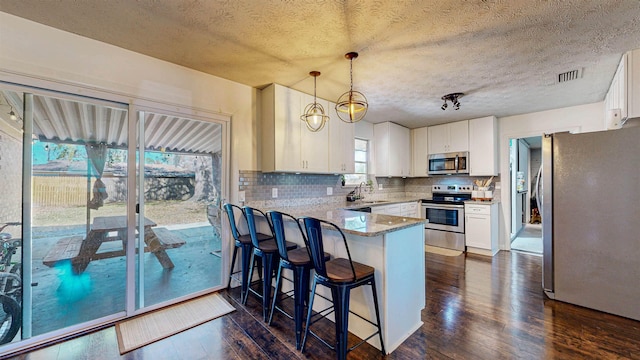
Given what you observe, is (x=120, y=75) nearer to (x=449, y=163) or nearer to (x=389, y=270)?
(x=389, y=270)

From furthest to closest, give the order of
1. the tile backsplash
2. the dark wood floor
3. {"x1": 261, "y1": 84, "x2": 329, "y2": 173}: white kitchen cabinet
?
the tile backsplash → {"x1": 261, "y1": 84, "x2": 329, "y2": 173}: white kitchen cabinet → the dark wood floor

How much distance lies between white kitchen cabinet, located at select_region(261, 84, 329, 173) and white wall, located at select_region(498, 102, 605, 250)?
335cm

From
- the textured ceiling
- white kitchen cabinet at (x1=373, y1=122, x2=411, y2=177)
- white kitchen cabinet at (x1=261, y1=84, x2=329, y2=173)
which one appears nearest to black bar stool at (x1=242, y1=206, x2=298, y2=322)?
white kitchen cabinet at (x1=261, y1=84, x2=329, y2=173)

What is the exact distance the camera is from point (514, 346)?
1950mm

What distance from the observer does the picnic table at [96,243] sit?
2.20 metres

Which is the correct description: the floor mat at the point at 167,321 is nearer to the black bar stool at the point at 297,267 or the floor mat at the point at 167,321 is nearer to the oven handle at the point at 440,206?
the black bar stool at the point at 297,267

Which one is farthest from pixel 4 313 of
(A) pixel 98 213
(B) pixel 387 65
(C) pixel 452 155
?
(C) pixel 452 155

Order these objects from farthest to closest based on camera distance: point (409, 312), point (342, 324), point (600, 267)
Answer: point (600, 267)
point (409, 312)
point (342, 324)

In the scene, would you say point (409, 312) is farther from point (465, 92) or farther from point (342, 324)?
point (465, 92)

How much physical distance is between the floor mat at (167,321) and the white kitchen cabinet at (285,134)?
156 cm

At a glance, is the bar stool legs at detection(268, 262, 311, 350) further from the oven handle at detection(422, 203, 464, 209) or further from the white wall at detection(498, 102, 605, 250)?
the white wall at detection(498, 102, 605, 250)

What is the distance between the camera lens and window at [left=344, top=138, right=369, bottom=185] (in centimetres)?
494

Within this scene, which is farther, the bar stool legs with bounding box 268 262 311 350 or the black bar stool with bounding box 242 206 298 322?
the black bar stool with bounding box 242 206 298 322

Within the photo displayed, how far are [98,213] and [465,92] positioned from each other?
425cm
